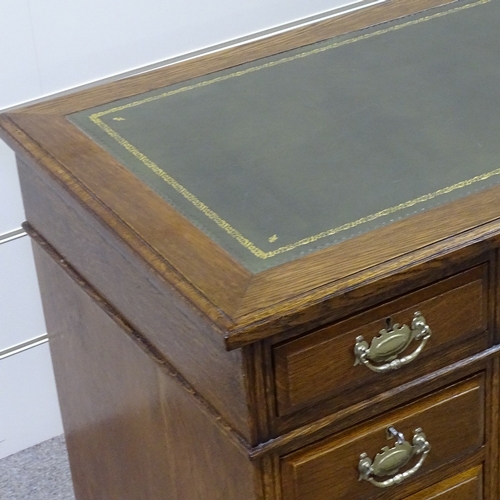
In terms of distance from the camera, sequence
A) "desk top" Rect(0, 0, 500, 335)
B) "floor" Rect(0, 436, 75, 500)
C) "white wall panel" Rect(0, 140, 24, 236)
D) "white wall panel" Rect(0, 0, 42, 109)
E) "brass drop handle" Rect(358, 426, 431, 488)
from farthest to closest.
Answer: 1. "floor" Rect(0, 436, 75, 500)
2. "white wall panel" Rect(0, 140, 24, 236)
3. "white wall panel" Rect(0, 0, 42, 109)
4. "brass drop handle" Rect(358, 426, 431, 488)
5. "desk top" Rect(0, 0, 500, 335)

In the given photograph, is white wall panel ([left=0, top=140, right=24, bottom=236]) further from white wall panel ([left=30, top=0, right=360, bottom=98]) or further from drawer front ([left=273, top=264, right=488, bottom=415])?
drawer front ([left=273, top=264, right=488, bottom=415])

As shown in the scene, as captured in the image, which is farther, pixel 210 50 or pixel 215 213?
pixel 210 50

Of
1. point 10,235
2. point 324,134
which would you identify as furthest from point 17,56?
point 324,134

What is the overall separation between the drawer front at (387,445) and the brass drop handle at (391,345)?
0.08 meters

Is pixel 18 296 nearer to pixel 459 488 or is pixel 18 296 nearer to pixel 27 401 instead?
pixel 27 401

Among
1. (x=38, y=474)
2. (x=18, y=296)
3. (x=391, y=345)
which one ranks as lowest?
(x=38, y=474)

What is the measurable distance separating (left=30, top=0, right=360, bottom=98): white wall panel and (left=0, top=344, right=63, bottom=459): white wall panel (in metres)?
0.51

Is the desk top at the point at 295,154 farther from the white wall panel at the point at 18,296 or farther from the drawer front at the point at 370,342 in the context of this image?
the white wall panel at the point at 18,296

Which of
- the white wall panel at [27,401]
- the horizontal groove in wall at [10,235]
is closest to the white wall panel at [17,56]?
the horizontal groove in wall at [10,235]

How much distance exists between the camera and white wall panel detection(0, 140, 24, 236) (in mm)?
1614

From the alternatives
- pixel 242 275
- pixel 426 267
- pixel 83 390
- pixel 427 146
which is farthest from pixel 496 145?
pixel 83 390

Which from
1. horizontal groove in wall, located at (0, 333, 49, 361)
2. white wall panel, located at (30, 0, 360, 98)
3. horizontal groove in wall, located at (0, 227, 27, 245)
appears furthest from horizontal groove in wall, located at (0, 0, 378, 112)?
horizontal groove in wall, located at (0, 333, 49, 361)

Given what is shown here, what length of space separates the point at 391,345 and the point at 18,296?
0.94 meters

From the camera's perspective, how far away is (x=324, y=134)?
1135 mm
